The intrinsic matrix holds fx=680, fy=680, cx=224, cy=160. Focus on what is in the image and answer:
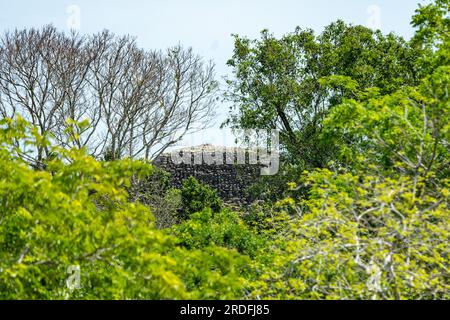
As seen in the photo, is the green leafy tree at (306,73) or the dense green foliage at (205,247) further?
the green leafy tree at (306,73)

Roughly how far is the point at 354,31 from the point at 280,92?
2531 millimetres

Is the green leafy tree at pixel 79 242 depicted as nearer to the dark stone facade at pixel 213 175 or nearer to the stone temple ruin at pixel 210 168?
the stone temple ruin at pixel 210 168

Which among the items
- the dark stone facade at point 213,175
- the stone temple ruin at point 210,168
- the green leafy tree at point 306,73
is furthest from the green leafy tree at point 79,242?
the dark stone facade at point 213,175

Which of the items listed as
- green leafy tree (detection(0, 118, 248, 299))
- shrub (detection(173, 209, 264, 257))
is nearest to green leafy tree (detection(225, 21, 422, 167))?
shrub (detection(173, 209, 264, 257))

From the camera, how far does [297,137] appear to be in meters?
17.7

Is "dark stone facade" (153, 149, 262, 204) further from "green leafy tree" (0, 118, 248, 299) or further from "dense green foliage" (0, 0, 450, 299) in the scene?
"green leafy tree" (0, 118, 248, 299)

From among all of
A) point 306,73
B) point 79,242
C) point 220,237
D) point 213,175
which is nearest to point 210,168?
point 213,175

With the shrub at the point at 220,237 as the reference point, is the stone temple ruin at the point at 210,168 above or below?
above

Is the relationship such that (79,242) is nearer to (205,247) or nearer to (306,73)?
(205,247)

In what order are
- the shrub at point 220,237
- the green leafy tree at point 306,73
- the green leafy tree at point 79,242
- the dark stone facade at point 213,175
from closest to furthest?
the green leafy tree at point 79,242 < the shrub at point 220,237 < the green leafy tree at point 306,73 < the dark stone facade at point 213,175

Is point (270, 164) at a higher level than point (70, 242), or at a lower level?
higher

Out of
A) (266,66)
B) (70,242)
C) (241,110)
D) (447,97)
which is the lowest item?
(70,242)

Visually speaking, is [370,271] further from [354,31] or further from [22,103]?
[22,103]
